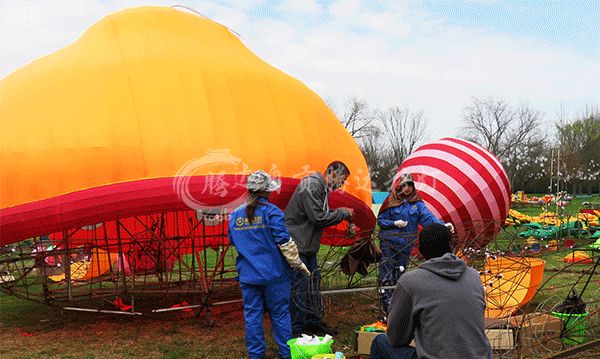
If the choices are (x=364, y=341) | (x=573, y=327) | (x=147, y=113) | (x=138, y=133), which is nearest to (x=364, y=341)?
(x=364, y=341)

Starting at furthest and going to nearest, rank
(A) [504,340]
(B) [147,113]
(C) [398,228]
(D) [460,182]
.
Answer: (D) [460,182]
(C) [398,228]
(B) [147,113]
(A) [504,340]

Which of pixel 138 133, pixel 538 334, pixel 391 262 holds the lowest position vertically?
pixel 538 334

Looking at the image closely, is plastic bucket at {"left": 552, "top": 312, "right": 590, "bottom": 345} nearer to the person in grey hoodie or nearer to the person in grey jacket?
the person in grey jacket

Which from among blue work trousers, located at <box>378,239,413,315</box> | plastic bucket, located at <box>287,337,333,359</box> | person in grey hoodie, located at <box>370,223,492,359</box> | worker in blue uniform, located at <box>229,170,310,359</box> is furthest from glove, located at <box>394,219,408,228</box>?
person in grey hoodie, located at <box>370,223,492,359</box>

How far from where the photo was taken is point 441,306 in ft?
9.26

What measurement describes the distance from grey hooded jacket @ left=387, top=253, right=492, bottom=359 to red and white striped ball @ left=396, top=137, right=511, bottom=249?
5.42 meters

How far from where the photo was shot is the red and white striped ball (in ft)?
28.3

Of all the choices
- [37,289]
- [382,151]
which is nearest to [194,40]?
[37,289]

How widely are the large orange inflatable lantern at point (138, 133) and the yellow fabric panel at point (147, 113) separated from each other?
0.04 feet

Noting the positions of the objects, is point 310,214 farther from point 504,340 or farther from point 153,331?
point 153,331

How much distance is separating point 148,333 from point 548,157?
143 feet

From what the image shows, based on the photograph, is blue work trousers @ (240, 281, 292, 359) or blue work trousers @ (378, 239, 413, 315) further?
blue work trousers @ (378, 239, 413, 315)

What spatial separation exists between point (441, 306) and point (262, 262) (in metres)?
2.61

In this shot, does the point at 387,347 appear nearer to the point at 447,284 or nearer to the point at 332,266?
the point at 447,284
